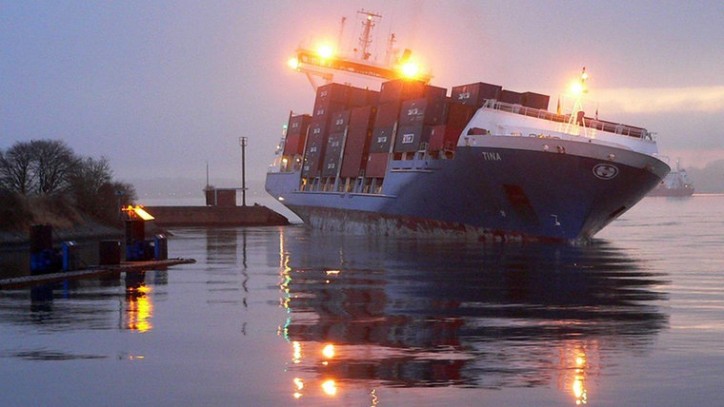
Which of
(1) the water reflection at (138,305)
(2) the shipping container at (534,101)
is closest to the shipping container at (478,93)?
(2) the shipping container at (534,101)

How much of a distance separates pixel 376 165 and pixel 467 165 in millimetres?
13052

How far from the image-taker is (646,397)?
10656mm

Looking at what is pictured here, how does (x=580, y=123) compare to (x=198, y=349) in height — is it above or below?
above

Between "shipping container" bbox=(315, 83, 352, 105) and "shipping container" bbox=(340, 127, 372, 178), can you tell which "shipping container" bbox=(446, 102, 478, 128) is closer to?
"shipping container" bbox=(340, 127, 372, 178)

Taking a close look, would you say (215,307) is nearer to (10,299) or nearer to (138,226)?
(10,299)

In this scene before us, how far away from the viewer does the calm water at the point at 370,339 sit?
1114 cm

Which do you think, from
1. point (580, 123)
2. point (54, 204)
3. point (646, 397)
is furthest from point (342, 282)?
point (54, 204)

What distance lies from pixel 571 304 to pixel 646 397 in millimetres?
9621

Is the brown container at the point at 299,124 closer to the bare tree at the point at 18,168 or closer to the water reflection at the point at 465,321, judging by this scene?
the bare tree at the point at 18,168

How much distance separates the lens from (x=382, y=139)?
209 ft

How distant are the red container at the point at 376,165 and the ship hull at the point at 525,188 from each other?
13.4 feet

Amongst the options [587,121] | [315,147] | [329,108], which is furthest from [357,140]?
[587,121]

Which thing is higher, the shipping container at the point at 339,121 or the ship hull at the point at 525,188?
the shipping container at the point at 339,121

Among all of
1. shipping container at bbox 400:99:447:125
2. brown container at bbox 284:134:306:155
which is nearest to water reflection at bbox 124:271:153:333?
shipping container at bbox 400:99:447:125
